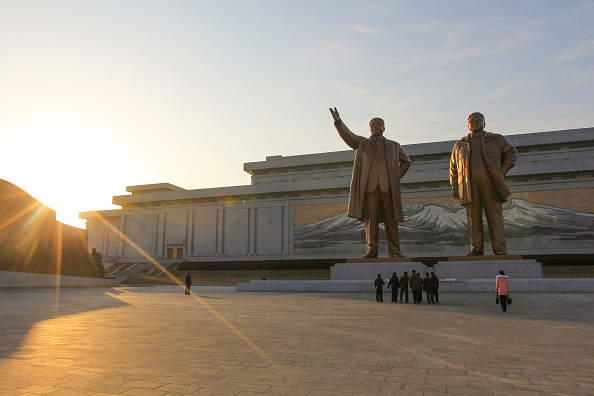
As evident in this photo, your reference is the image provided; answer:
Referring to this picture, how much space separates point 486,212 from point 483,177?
132cm

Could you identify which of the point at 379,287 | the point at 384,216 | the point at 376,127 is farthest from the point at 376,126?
the point at 379,287

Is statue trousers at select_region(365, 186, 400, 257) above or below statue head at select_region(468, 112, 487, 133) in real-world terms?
below

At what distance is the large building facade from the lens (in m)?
40.1

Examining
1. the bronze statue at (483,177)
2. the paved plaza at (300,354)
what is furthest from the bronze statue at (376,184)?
the paved plaza at (300,354)

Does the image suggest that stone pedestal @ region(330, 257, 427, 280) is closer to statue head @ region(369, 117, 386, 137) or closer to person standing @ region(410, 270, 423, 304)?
person standing @ region(410, 270, 423, 304)

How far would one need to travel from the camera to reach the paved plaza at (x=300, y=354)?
3.64 metres

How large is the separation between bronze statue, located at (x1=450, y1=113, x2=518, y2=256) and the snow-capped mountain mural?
24.2 m

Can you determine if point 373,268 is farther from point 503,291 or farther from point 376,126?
point 503,291

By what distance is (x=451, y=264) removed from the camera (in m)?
16.8

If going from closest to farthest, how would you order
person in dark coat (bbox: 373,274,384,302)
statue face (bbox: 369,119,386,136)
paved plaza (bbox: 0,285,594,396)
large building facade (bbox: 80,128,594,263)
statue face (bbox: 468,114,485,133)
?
1. paved plaza (bbox: 0,285,594,396)
2. person in dark coat (bbox: 373,274,384,302)
3. statue face (bbox: 468,114,485,133)
4. statue face (bbox: 369,119,386,136)
5. large building facade (bbox: 80,128,594,263)

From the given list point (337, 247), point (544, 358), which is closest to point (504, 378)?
point (544, 358)

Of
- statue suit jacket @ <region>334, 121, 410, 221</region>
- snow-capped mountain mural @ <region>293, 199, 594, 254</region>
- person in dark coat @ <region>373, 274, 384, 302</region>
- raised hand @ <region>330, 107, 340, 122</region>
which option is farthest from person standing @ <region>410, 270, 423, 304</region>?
snow-capped mountain mural @ <region>293, 199, 594, 254</region>

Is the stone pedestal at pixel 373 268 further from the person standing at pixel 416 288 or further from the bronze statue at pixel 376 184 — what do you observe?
the person standing at pixel 416 288

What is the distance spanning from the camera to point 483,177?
1648 centimetres
